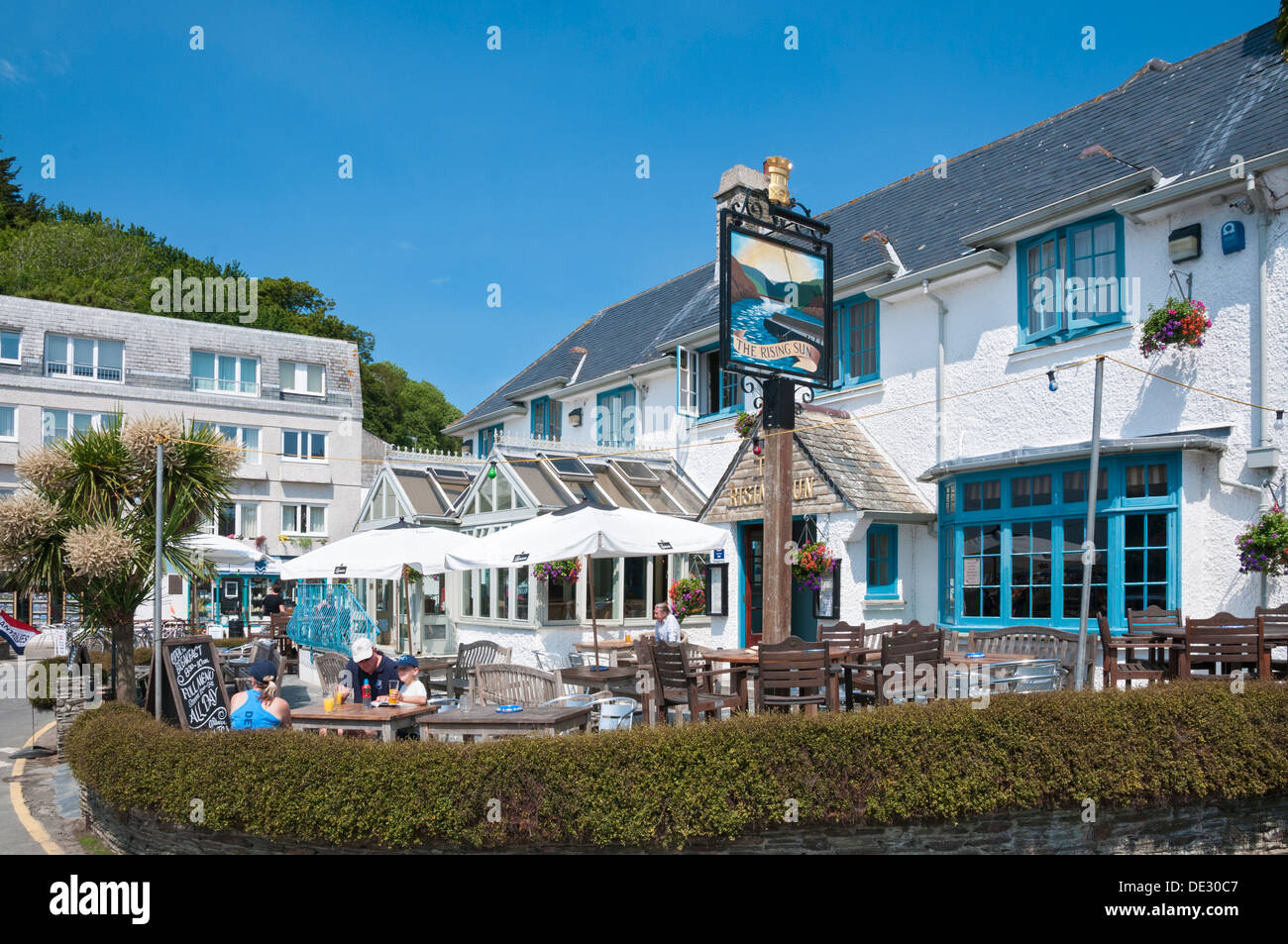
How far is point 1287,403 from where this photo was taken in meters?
10.9

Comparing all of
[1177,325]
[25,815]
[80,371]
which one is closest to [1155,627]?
[1177,325]

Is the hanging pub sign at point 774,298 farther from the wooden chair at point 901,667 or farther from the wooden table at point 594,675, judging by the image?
the wooden table at point 594,675

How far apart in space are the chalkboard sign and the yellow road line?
134 centimetres

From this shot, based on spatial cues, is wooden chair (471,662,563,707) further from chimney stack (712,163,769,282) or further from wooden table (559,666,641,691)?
chimney stack (712,163,769,282)

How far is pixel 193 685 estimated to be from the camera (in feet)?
30.7

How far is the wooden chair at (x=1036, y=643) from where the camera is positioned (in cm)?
1031

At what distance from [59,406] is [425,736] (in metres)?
30.8

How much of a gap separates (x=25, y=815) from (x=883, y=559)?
11122 millimetres

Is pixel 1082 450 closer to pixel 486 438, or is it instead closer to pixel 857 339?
pixel 857 339

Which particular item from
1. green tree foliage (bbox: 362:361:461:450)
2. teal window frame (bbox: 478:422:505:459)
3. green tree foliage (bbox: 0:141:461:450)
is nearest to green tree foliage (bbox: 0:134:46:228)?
green tree foliage (bbox: 0:141:461:450)

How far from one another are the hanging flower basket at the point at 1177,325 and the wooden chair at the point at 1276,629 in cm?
355

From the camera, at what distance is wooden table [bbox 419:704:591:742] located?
7.87 m
